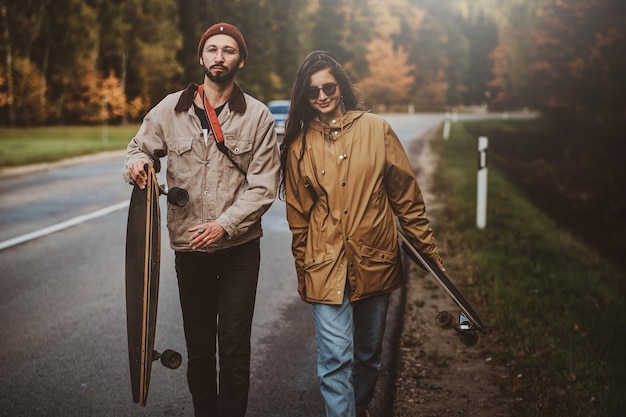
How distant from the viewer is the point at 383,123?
328 cm

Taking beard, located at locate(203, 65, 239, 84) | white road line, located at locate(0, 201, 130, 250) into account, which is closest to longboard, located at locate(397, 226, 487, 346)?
beard, located at locate(203, 65, 239, 84)

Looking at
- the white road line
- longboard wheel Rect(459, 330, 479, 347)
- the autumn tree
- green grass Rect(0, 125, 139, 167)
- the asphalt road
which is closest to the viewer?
longboard wheel Rect(459, 330, 479, 347)

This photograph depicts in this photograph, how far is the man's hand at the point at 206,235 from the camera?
9.89 feet

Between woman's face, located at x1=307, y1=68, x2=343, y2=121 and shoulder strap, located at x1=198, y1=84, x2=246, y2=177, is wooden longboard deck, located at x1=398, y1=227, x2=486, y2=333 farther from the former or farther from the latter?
shoulder strap, located at x1=198, y1=84, x2=246, y2=177

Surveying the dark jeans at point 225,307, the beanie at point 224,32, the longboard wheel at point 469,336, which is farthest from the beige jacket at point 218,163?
the longboard wheel at point 469,336

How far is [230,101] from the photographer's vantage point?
3.22m

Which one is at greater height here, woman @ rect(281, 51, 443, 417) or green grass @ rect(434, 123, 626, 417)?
woman @ rect(281, 51, 443, 417)

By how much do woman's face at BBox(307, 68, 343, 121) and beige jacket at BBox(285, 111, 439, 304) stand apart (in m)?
0.07

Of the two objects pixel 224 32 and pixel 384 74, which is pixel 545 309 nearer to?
pixel 224 32

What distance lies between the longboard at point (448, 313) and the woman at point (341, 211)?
0.23 feet

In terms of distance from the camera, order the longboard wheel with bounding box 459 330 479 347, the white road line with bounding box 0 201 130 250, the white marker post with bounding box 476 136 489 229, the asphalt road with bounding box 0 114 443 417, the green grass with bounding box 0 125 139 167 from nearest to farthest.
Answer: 1. the longboard wheel with bounding box 459 330 479 347
2. the asphalt road with bounding box 0 114 443 417
3. the white road line with bounding box 0 201 130 250
4. the white marker post with bounding box 476 136 489 229
5. the green grass with bounding box 0 125 139 167

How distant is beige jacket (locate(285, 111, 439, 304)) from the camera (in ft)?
10.3

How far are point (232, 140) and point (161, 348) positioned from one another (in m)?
2.33

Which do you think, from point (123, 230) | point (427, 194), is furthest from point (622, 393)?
point (427, 194)
